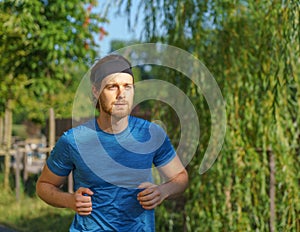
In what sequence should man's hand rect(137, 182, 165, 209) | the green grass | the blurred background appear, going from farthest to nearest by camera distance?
the green grass
the blurred background
man's hand rect(137, 182, 165, 209)

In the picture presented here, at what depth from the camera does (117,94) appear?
2.59 m

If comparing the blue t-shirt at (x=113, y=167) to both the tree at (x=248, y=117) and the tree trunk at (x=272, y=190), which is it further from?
the tree trunk at (x=272, y=190)

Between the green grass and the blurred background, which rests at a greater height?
the blurred background

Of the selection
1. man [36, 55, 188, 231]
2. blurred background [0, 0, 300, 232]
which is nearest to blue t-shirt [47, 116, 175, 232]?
man [36, 55, 188, 231]

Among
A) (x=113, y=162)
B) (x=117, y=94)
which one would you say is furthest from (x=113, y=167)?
(x=117, y=94)

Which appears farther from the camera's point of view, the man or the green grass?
the green grass

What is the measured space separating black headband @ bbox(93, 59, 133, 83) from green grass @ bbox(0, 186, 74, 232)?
539 centimetres

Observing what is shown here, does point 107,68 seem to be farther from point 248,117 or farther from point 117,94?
point 248,117

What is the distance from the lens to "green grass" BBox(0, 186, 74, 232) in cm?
809

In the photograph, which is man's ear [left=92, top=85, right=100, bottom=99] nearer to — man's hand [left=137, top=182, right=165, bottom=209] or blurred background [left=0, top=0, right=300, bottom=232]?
man's hand [left=137, top=182, right=165, bottom=209]

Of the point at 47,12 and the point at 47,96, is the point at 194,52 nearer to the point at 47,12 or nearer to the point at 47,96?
the point at 47,12

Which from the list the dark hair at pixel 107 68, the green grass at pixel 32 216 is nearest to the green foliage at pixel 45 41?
the green grass at pixel 32 216

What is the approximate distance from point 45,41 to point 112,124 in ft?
19.8

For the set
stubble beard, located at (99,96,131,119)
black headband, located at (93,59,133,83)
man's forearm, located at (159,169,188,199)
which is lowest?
man's forearm, located at (159,169,188,199)
